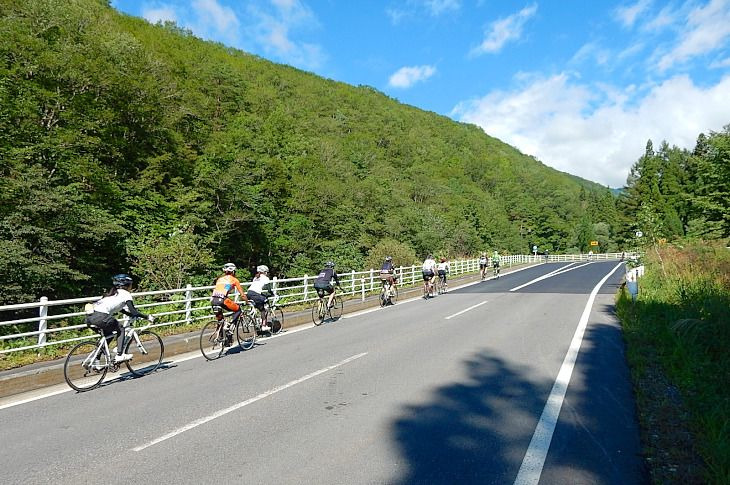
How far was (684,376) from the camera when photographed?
20.3ft

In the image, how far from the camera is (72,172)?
2050 cm

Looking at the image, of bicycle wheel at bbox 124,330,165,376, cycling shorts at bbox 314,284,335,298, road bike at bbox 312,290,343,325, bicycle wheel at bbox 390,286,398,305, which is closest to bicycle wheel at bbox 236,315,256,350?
bicycle wheel at bbox 124,330,165,376

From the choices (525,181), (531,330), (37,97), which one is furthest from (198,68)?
(525,181)

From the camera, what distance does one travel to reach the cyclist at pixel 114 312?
7.11m

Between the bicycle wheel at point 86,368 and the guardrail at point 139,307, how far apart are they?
Result: 0.42 m

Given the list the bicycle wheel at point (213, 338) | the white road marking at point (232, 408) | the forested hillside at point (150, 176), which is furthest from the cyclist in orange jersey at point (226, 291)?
the forested hillside at point (150, 176)

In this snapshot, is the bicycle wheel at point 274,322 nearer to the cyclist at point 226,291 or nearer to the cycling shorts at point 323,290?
the cycling shorts at point 323,290

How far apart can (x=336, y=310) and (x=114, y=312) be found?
838 centimetres

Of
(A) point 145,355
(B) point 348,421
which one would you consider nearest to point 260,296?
(A) point 145,355

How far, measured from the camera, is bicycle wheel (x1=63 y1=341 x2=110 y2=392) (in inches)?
274

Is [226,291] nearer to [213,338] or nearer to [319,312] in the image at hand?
[213,338]

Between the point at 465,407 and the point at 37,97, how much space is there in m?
24.5

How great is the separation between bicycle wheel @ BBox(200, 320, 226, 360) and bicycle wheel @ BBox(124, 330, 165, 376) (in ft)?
2.74

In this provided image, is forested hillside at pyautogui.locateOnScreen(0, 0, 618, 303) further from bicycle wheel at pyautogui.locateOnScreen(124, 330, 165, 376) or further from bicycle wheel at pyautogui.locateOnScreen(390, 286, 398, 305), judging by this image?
bicycle wheel at pyautogui.locateOnScreen(124, 330, 165, 376)
